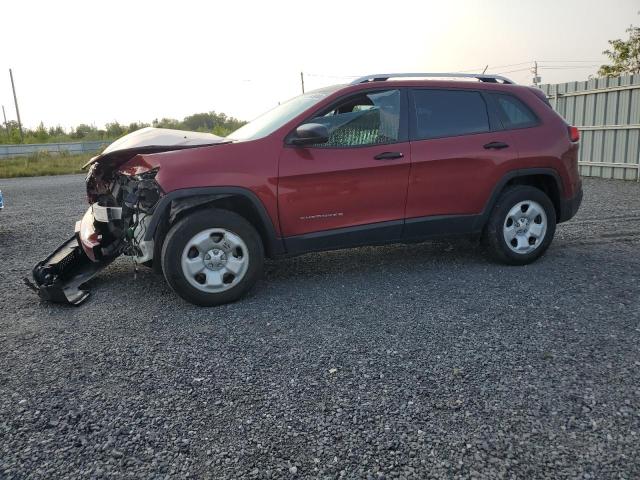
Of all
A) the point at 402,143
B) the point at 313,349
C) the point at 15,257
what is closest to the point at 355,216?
the point at 402,143

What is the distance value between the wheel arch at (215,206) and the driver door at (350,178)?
0.46 ft

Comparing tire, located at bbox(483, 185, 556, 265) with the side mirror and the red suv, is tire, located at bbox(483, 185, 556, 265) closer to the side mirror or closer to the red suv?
the red suv

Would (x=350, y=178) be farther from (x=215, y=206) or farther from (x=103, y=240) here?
(x=103, y=240)

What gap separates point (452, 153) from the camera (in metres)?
4.80

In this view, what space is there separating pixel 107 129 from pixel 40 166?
71.7 ft

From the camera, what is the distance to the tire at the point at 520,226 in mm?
5066

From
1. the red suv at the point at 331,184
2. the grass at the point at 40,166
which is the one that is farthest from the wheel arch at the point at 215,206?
the grass at the point at 40,166

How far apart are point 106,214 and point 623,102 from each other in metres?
11.7

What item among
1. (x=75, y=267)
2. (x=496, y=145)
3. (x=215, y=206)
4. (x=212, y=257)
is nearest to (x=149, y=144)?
(x=215, y=206)

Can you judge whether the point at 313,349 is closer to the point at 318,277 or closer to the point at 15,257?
the point at 318,277

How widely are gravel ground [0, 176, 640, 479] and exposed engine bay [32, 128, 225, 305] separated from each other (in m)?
0.21

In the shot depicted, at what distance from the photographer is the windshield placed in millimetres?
4594

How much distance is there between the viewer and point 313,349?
3.42m

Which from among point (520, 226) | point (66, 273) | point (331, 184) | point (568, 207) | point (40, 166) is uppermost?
point (331, 184)
